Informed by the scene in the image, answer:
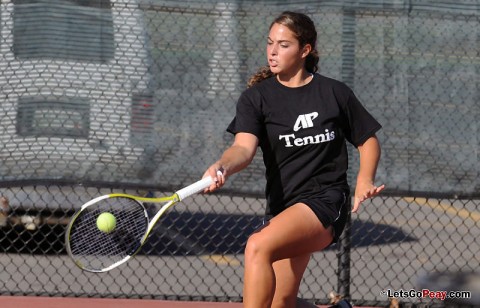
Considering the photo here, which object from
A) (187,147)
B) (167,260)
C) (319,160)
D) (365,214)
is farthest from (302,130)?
(365,214)

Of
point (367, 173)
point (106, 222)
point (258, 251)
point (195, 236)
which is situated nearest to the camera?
point (258, 251)

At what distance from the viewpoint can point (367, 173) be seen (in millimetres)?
5223

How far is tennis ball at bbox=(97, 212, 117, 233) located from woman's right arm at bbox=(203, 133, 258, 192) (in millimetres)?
742

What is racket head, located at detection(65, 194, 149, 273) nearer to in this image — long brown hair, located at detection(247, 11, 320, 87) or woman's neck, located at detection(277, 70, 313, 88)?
woman's neck, located at detection(277, 70, 313, 88)

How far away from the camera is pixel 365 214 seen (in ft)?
39.1

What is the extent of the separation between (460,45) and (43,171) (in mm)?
2957

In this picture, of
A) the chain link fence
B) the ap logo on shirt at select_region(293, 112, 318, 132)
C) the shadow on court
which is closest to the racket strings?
the ap logo on shirt at select_region(293, 112, 318, 132)

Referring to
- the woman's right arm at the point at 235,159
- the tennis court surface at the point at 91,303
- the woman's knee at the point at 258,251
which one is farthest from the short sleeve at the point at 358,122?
the tennis court surface at the point at 91,303

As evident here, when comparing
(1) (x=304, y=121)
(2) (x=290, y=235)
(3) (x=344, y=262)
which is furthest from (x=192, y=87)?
(2) (x=290, y=235)

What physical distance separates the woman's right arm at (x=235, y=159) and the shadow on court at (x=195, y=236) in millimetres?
3509

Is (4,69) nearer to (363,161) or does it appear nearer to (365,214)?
(363,161)

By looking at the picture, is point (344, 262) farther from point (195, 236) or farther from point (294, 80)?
point (195, 236)

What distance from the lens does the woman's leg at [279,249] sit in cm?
476

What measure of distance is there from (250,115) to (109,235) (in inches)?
37.9
